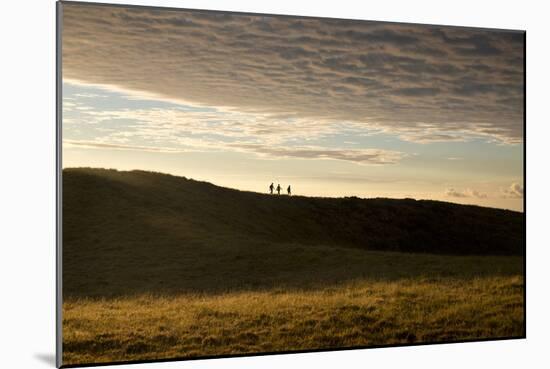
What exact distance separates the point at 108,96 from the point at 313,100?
284cm

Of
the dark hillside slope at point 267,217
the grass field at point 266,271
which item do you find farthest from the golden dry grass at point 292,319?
the dark hillside slope at point 267,217

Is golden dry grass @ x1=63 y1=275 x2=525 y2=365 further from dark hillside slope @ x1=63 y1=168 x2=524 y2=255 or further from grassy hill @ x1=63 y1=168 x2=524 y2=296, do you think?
dark hillside slope @ x1=63 y1=168 x2=524 y2=255

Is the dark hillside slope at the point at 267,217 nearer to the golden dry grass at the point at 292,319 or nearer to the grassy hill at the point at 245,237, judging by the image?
the grassy hill at the point at 245,237

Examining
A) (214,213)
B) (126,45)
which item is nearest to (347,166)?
(214,213)

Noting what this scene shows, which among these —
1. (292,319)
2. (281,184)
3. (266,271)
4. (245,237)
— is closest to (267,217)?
(245,237)

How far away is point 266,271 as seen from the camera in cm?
1131

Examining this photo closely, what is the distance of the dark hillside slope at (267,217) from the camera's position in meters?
10.6

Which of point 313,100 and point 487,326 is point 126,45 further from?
point 487,326

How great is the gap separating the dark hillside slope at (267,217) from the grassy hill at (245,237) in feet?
0.05

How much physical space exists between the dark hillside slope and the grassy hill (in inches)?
0.6

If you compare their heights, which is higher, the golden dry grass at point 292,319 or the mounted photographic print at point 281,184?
the mounted photographic print at point 281,184

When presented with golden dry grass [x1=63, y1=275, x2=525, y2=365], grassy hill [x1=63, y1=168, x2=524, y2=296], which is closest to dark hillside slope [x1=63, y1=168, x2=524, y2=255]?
grassy hill [x1=63, y1=168, x2=524, y2=296]

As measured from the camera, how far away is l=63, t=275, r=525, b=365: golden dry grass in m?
10.4

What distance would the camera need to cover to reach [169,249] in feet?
36.8
